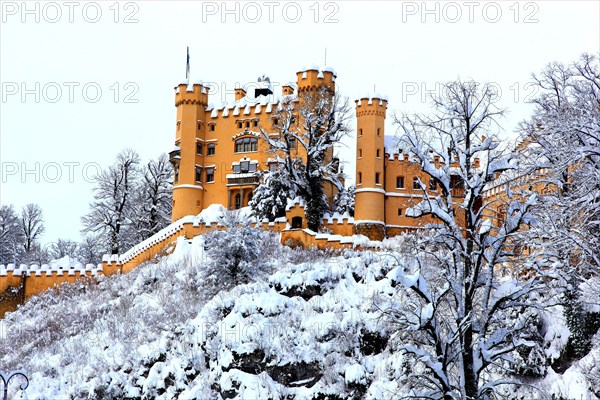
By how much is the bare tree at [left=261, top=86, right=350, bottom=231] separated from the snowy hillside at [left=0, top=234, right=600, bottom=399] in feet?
21.9

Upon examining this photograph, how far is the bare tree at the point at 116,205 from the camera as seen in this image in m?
62.3

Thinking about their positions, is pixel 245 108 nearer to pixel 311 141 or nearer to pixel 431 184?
pixel 311 141

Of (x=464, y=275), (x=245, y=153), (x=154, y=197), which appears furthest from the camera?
(x=154, y=197)

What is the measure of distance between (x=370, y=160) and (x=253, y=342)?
65.8 ft

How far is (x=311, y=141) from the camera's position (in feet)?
156

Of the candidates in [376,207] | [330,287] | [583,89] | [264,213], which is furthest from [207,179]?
[583,89]

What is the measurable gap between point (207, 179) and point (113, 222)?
40.1ft

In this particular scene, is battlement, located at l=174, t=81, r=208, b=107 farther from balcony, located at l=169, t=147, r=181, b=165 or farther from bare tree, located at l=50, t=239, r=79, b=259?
bare tree, located at l=50, t=239, r=79, b=259

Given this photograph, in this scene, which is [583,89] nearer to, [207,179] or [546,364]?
[546,364]

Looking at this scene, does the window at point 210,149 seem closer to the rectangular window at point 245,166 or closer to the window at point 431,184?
the rectangular window at point 245,166

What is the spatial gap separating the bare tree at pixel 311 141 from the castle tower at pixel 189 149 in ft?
19.7

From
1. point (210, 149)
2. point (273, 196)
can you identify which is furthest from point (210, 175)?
point (273, 196)

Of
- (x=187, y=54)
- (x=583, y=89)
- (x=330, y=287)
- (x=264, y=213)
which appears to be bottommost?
(x=330, y=287)

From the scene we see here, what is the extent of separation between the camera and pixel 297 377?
30.1 metres
